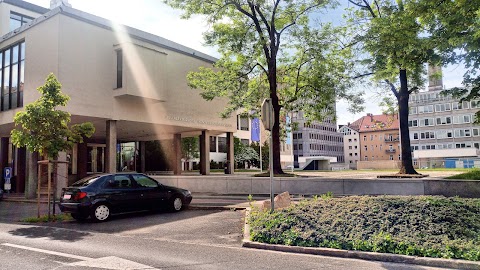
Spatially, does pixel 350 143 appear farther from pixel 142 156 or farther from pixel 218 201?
pixel 218 201

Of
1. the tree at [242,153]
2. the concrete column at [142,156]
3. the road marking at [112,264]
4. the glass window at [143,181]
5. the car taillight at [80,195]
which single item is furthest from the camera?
the tree at [242,153]

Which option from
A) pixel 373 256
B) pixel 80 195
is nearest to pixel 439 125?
pixel 80 195

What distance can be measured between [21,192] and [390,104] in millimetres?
26436

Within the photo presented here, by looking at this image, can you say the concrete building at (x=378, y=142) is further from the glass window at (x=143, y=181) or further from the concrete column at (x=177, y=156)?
the glass window at (x=143, y=181)

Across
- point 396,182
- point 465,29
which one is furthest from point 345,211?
point 465,29

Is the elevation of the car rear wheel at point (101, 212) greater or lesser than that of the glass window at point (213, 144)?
lesser

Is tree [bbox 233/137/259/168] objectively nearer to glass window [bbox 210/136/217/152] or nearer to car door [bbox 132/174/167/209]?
glass window [bbox 210/136/217/152]

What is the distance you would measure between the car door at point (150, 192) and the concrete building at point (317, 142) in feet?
290

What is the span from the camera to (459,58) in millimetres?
14945

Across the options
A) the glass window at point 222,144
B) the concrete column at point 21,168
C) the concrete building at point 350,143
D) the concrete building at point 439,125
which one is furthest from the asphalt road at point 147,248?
the concrete building at point 350,143

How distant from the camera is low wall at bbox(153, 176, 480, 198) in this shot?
13.2 m

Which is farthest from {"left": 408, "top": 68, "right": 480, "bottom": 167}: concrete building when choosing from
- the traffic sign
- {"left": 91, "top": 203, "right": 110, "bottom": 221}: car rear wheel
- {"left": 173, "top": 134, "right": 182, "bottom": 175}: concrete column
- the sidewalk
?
{"left": 91, "top": 203, "right": 110, "bottom": 221}: car rear wheel

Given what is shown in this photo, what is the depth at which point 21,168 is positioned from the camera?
2820 cm

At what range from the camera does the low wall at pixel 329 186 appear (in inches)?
520
